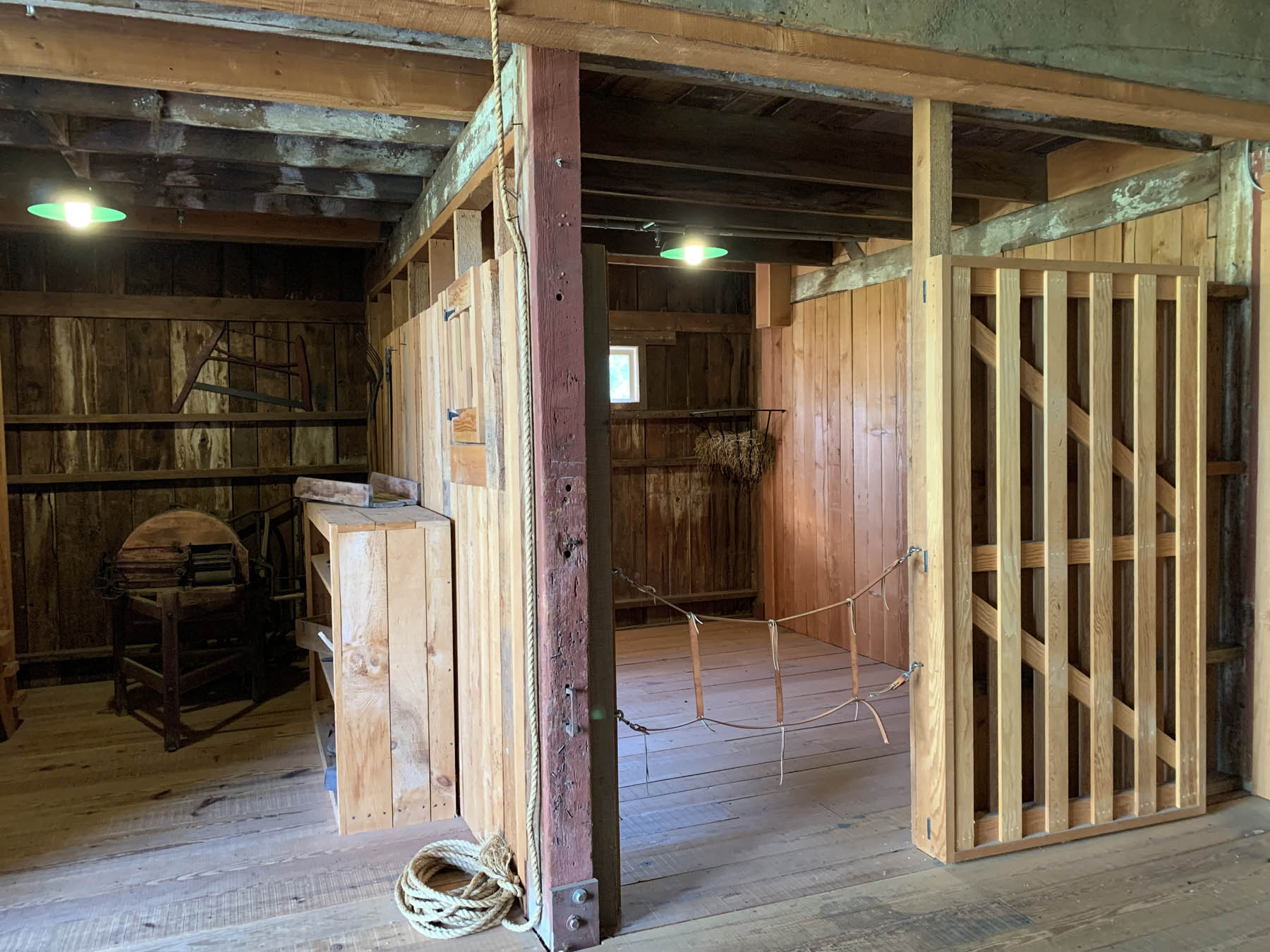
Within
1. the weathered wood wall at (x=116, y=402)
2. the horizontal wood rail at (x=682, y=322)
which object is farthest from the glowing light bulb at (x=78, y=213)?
the horizontal wood rail at (x=682, y=322)

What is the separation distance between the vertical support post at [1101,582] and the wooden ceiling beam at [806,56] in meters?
0.59

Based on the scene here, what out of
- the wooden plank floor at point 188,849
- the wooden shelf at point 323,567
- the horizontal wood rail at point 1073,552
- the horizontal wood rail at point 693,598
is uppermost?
the horizontal wood rail at point 1073,552

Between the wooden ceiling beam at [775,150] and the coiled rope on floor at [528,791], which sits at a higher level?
the wooden ceiling beam at [775,150]

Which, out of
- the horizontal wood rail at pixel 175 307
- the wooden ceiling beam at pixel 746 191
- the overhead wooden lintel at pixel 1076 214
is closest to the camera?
the overhead wooden lintel at pixel 1076 214

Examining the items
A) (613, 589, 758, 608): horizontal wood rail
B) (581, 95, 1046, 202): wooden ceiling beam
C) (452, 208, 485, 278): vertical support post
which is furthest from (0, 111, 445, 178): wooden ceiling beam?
(613, 589, 758, 608): horizontal wood rail

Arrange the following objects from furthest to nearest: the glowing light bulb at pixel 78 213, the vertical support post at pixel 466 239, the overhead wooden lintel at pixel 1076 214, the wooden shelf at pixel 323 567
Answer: the glowing light bulb at pixel 78 213 → the wooden shelf at pixel 323 567 → the overhead wooden lintel at pixel 1076 214 → the vertical support post at pixel 466 239

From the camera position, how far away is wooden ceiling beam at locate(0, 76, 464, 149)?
2.90 metres

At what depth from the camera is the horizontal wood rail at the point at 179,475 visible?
5.00 meters

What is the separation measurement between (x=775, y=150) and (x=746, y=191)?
46 cm

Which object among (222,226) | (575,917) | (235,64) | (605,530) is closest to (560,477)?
(605,530)

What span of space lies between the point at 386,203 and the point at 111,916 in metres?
3.12

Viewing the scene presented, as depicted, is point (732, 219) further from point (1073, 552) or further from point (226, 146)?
point (1073, 552)

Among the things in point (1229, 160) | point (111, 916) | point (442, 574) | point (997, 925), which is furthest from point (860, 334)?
point (111, 916)

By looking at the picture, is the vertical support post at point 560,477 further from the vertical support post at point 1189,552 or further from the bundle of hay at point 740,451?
the bundle of hay at point 740,451
